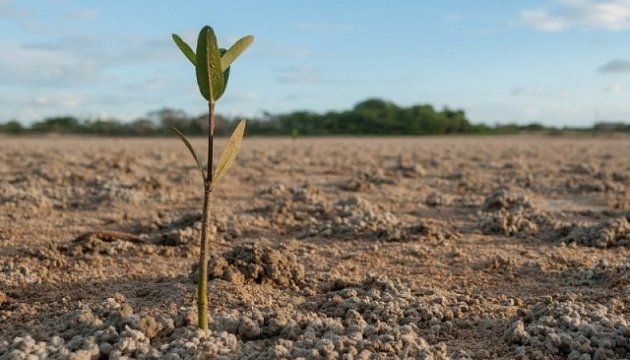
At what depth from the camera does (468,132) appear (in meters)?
33.8

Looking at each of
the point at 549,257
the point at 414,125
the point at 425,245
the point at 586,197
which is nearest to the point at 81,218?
the point at 425,245

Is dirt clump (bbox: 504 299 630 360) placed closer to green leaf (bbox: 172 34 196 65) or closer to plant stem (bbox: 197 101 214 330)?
plant stem (bbox: 197 101 214 330)

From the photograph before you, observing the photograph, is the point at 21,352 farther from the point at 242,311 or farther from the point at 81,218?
the point at 81,218

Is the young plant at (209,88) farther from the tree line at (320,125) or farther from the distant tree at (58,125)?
the distant tree at (58,125)

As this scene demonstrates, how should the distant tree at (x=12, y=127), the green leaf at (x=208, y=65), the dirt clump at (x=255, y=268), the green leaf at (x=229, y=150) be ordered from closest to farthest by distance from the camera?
the green leaf at (x=208, y=65)
the green leaf at (x=229, y=150)
the dirt clump at (x=255, y=268)
the distant tree at (x=12, y=127)

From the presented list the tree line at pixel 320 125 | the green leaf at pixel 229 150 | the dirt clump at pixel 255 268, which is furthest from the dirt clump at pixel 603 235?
the tree line at pixel 320 125

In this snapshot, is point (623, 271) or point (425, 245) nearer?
point (623, 271)

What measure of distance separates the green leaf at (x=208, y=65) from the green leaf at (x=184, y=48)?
0.11m

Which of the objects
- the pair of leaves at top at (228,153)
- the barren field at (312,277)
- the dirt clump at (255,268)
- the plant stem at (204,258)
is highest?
the pair of leaves at top at (228,153)

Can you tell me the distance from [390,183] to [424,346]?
5512 millimetres

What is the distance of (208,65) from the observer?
2.30 m

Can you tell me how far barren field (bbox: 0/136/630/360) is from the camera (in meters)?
2.34

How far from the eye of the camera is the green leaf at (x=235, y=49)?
93.4 inches

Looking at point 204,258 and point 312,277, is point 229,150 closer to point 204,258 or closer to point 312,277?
point 204,258
